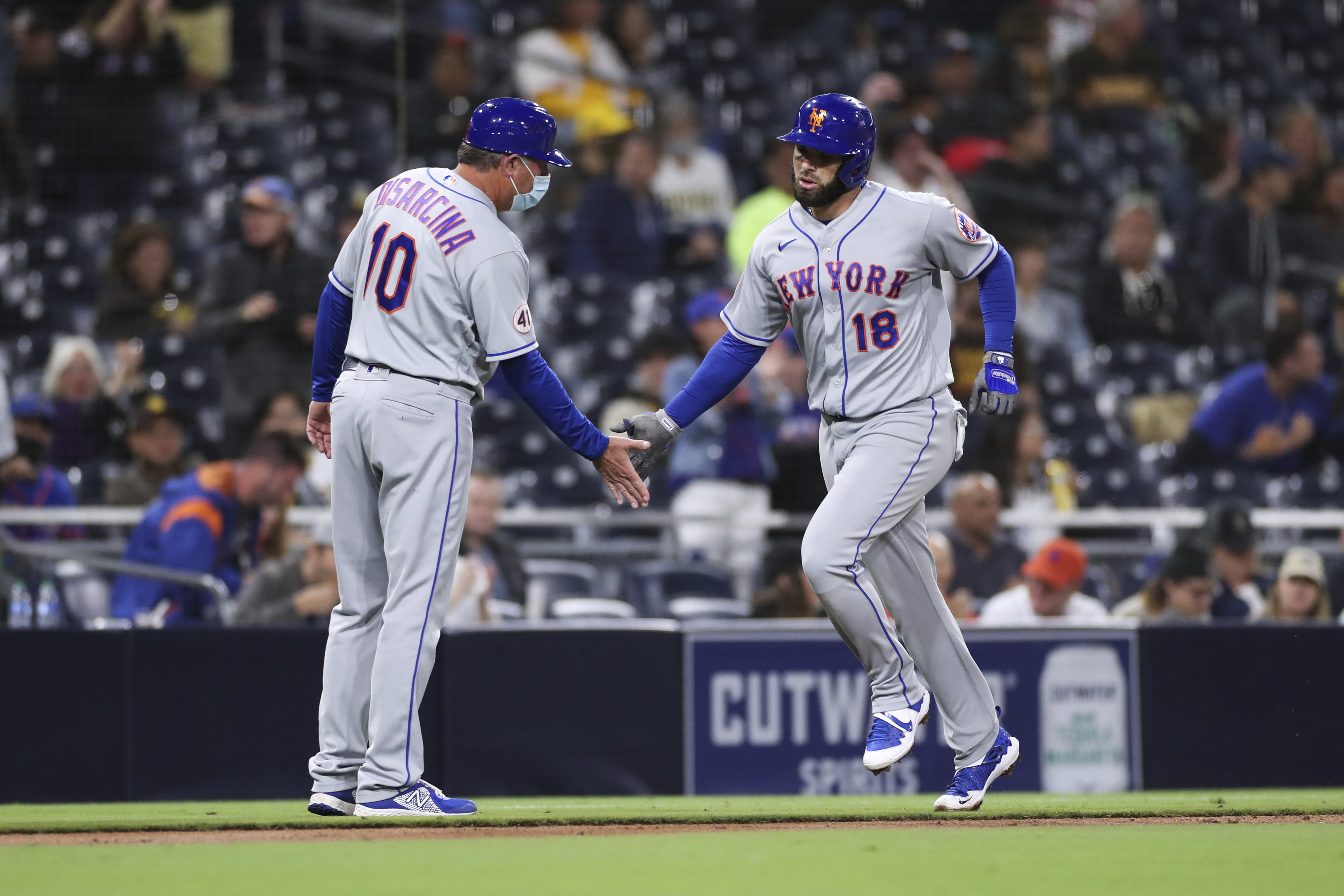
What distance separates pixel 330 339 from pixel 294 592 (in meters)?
2.38

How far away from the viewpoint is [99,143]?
1194cm

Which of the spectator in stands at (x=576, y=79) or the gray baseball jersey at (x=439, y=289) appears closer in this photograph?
the gray baseball jersey at (x=439, y=289)

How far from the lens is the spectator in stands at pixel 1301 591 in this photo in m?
8.09

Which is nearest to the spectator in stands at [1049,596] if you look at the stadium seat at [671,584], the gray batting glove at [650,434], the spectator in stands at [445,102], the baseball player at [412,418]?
the stadium seat at [671,584]

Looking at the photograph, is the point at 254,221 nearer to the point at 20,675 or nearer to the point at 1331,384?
the point at 20,675

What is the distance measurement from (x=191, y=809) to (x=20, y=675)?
1.29m

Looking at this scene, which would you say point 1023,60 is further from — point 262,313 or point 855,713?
point 855,713

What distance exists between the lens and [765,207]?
11133 mm

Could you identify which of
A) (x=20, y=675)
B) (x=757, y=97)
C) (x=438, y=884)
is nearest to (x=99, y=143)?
(x=757, y=97)

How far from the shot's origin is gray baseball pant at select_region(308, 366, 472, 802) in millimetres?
5125

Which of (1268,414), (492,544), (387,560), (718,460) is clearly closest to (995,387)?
(387,560)

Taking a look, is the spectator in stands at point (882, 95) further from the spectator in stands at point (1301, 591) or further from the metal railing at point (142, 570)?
the metal railing at point (142, 570)

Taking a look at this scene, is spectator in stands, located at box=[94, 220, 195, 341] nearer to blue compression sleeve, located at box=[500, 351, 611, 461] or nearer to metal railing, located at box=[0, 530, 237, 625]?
metal railing, located at box=[0, 530, 237, 625]

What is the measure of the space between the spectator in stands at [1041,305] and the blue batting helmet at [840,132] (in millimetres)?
5432
